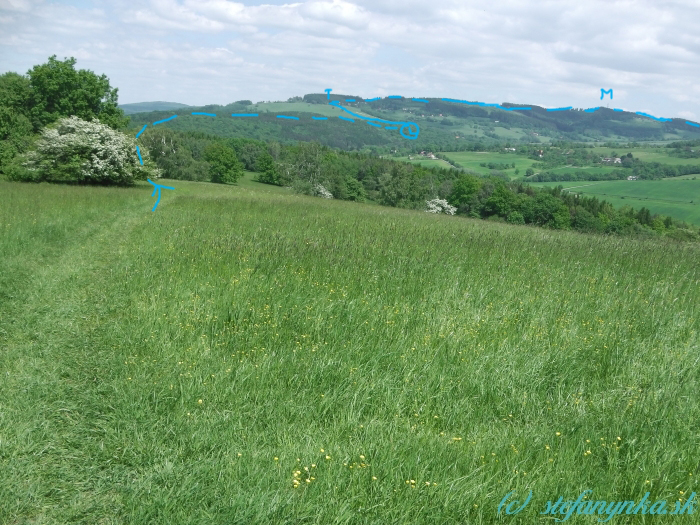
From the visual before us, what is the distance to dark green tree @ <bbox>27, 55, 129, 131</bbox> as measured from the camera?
3516cm

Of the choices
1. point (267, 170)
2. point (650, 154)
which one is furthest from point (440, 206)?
point (650, 154)

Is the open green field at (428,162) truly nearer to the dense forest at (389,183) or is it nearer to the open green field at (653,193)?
the dense forest at (389,183)

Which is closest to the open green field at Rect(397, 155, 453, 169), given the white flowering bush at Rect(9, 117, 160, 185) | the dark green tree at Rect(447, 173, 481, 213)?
the dark green tree at Rect(447, 173, 481, 213)

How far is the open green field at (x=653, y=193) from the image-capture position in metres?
64.7

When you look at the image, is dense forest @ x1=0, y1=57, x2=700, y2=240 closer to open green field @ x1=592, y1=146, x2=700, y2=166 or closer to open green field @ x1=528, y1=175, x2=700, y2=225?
open green field @ x1=592, y1=146, x2=700, y2=166

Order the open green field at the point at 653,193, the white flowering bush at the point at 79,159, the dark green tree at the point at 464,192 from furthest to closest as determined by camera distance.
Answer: the open green field at the point at 653,193 → the dark green tree at the point at 464,192 → the white flowering bush at the point at 79,159

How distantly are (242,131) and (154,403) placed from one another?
301ft

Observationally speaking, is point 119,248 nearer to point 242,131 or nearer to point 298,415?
point 298,415

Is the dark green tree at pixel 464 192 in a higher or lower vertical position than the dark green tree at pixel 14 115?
lower

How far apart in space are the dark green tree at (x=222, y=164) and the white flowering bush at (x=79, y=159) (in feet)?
86.9

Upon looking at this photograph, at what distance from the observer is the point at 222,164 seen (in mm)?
56000

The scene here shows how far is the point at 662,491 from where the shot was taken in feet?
9.89

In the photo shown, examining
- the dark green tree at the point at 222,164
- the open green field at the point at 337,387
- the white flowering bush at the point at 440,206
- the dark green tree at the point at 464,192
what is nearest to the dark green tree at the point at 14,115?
the dark green tree at the point at 222,164

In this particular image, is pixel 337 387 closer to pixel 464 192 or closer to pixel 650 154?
pixel 464 192
